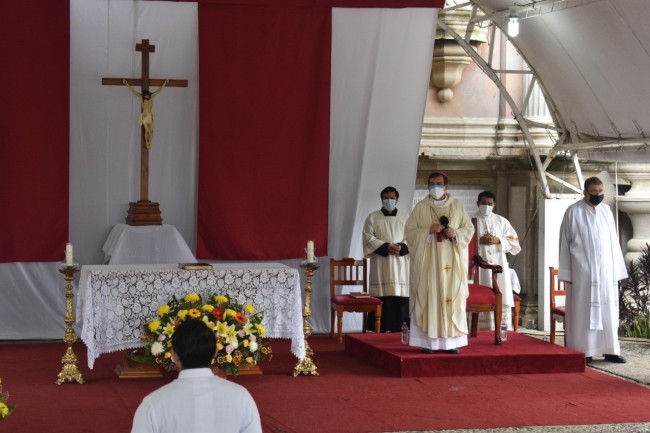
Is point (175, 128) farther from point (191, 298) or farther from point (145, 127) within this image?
point (191, 298)

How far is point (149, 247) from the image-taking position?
10633 millimetres

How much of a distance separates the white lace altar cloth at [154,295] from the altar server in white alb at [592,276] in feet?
8.82

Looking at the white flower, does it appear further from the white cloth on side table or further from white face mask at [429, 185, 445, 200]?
white face mask at [429, 185, 445, 200]

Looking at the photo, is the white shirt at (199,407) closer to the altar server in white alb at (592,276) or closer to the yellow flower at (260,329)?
the yellow flower at (260,329)

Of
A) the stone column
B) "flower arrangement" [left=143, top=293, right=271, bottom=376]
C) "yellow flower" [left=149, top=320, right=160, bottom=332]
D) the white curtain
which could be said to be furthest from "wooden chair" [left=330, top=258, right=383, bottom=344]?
the stone column

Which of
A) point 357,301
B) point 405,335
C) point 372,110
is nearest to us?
point 405,335

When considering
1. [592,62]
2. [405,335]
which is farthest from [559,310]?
[592,62]

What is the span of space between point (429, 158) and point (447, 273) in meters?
4.12

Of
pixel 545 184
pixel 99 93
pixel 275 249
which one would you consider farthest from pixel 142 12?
pixel 545 184

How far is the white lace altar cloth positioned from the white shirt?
5.00 m

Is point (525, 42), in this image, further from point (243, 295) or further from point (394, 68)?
point (243, 295)

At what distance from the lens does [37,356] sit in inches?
400

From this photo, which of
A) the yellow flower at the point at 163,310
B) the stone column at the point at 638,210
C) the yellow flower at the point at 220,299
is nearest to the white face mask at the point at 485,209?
the stone column at the point at 638,210

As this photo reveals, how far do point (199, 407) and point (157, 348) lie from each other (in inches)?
178
